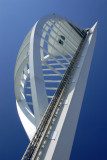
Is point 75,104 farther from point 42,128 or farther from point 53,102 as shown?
point 42,128

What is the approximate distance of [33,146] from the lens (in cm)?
509

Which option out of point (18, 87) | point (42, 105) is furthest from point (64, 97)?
point (18, 87)

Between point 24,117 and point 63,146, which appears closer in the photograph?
point 63,146

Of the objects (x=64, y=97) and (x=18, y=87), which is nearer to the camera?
(x=64, y=97)

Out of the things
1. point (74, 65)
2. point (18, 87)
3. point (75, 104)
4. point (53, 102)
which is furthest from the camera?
point (18, 87)

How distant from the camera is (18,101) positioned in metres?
14.6

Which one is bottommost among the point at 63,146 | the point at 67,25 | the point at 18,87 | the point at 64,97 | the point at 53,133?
the point at 63,146

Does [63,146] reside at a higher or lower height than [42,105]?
lower

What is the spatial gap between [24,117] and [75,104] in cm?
615

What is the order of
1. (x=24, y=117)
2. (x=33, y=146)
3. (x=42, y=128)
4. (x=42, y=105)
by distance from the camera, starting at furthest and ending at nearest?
(x=24, y=117) → (x=42, y=105) → (x=42, y=128) → (x=33, y=146)

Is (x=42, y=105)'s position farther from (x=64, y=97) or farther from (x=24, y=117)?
(x=24, y=117)

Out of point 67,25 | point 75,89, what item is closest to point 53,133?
point 75,89

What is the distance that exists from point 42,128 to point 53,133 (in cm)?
52

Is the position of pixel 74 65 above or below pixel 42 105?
above
